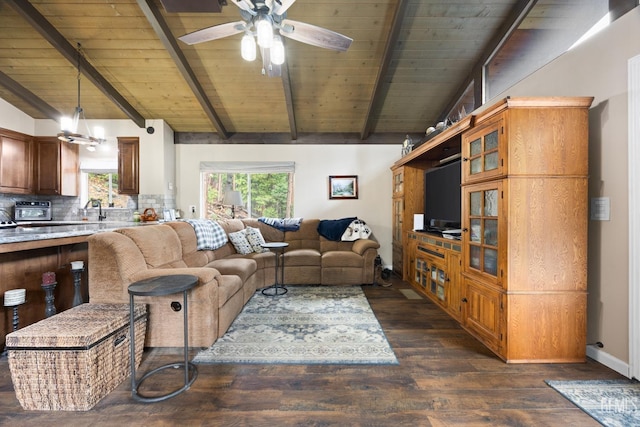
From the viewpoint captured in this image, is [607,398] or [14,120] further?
[14,120]

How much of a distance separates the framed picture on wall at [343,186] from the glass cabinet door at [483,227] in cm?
265

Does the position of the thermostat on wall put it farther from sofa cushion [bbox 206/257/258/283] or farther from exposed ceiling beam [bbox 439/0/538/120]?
sofa cushion [bbox 206/257/258/283]

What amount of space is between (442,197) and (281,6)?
2.59m

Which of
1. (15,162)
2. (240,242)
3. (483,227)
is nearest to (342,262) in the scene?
(240,242)

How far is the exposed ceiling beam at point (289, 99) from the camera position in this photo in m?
3.56

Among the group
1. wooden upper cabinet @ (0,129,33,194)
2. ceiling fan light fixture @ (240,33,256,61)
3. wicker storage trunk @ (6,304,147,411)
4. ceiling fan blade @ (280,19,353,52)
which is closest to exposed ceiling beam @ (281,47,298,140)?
ceiling fan blade @ (280,19,353,52)

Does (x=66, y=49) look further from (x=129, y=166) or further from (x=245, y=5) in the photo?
(x=245, y=5)

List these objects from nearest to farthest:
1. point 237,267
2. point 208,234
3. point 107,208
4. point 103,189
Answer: point 237,267 → point 208,234 → point 107,208 → point 103,189

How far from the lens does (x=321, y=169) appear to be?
502 cm

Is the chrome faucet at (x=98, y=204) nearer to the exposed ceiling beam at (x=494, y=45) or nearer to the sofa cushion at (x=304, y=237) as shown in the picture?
the sofa cushion at (x=304, y=237)

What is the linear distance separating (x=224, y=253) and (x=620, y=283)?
3.91 m

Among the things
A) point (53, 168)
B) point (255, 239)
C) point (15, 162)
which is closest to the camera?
point (255, 239)

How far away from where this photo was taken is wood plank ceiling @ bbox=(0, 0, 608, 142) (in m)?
3.01

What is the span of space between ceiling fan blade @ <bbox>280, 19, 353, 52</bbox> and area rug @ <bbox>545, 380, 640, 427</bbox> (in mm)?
2843
